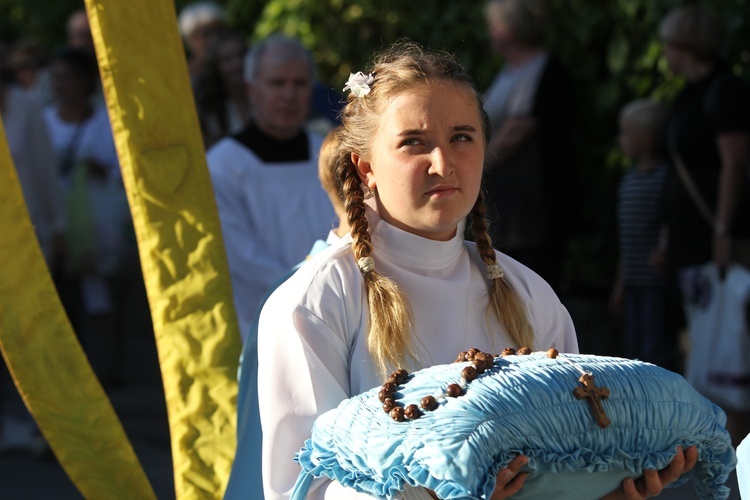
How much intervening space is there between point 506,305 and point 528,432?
0.57 m

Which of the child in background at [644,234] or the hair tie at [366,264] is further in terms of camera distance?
the child in background at [644,234]

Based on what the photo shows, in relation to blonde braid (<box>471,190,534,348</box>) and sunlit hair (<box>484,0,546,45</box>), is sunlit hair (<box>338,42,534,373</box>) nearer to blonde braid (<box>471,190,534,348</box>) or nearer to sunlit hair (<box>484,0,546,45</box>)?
blonde braid (<box>471,190,534,348</box>)

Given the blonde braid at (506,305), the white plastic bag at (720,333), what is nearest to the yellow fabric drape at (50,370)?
the blonde braid at (506,305)

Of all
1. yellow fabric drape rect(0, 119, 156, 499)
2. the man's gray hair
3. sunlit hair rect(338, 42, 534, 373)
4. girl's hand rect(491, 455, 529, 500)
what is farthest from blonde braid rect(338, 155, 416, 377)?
the man's gray hair

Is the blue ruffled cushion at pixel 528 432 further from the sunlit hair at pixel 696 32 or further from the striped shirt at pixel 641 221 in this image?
the striped shirt at pixel 641 221

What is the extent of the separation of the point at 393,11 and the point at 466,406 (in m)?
5.81

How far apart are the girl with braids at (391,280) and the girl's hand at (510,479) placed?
35 centimetres

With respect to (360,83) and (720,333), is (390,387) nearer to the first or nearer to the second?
(360,83)

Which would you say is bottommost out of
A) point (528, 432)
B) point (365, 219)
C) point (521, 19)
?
point (528, 432)

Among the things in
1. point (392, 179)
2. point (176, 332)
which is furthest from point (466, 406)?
point (176, 332)

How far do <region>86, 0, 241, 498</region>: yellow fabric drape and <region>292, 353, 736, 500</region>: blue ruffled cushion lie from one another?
122 centimetres

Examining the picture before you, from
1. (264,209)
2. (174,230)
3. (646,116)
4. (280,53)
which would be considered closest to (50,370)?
(174,230)

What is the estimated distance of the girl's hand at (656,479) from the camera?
7.54 feet

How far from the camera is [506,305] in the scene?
273 centimetres
